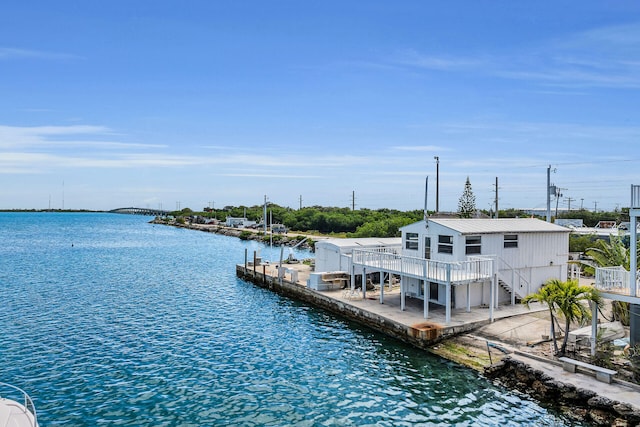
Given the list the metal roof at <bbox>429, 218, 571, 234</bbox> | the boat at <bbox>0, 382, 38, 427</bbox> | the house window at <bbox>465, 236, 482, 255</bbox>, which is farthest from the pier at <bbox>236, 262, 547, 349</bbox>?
the boat at <bbox>0, 382, 38, 427</bbox>

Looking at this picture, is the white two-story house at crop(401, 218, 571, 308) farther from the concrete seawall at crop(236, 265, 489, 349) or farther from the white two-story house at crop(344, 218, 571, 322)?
the concrete seawall at crop(236, 265, 489, 349)

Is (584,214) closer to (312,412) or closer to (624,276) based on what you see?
(624,276)

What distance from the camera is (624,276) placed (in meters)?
16.3

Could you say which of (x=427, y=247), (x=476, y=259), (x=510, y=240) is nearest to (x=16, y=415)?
(x=476, y=259)

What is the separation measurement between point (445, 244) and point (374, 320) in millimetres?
5298

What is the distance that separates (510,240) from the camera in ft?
78.2

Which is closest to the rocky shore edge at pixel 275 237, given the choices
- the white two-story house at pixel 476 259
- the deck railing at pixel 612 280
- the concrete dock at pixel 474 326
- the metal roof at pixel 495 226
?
the concrete dock at pixel 474 326

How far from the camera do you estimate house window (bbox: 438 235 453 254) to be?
908 inches

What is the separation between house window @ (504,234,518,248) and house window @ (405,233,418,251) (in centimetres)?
459

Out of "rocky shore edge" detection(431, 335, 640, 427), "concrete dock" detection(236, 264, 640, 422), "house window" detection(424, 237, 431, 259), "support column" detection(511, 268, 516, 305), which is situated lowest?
"rocky shore edge" detection(431, 335, 640, 427)

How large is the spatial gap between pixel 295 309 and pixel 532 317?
44.5ft

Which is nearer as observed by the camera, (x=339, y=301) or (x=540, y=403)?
(x=540, y=403)

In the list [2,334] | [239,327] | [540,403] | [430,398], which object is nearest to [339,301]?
[239,327]

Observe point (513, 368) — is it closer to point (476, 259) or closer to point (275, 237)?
point (476, 259)
